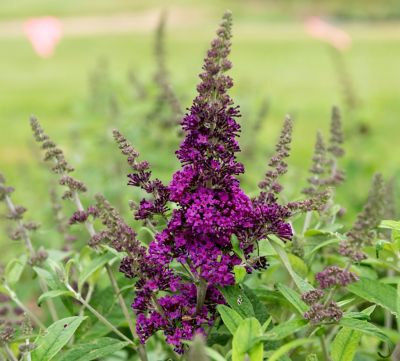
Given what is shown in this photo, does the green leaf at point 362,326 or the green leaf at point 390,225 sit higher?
the green leaf at point 390,225

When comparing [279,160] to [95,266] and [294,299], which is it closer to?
[294,299]

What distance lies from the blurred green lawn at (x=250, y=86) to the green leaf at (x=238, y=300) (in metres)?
2.11

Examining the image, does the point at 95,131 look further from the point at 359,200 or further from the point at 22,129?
the point at 22,129

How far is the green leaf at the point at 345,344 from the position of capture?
1.75m

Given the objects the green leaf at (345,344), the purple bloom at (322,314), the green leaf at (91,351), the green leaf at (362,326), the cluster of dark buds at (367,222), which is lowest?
the green leaf at (345,344)

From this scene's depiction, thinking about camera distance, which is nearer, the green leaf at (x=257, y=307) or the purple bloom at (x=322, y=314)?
the purple bloom at (x=322, y=314)

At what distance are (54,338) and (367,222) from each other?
83 cm

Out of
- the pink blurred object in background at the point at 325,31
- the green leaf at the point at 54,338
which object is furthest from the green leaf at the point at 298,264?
the pink blurred object in background at the point at 325,31

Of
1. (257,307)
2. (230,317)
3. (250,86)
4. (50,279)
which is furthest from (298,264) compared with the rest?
(250,86)

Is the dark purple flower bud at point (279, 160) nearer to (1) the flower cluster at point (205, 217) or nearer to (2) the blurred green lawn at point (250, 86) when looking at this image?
(1) the flower cluster at point (205, 217)

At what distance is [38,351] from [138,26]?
24262 mm

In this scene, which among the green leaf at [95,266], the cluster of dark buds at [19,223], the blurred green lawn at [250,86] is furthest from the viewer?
the blurred green lawn at [250,86]

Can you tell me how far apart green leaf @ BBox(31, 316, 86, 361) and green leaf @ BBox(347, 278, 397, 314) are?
74 centimetres

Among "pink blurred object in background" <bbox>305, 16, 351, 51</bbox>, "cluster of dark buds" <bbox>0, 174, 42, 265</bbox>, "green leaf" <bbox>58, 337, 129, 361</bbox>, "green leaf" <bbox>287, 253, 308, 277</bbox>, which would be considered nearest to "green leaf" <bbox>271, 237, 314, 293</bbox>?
"green leaf" <bbox>287, 253, 308, 277</bbox>
